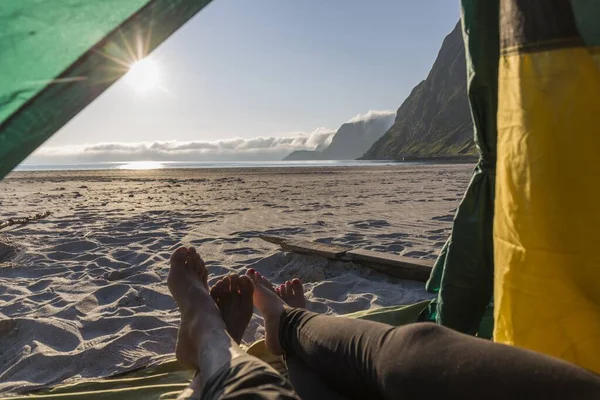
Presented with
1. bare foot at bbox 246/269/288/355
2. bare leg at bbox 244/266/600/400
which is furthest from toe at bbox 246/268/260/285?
bare leg at bbox 244/266/600/400

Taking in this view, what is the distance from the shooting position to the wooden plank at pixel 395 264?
9.07ft

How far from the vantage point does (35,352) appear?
195cm

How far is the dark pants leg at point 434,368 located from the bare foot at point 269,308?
0.53 metres

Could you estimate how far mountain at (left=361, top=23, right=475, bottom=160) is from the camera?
6844 cm

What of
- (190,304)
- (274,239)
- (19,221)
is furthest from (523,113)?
(19,221)

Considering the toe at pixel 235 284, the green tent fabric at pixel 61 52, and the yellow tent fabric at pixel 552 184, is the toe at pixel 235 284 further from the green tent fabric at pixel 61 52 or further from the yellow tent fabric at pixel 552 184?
the yellow tent fabric at pixel 552 184

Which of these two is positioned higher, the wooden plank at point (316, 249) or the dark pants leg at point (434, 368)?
the dark pants leg at point (434, 368)

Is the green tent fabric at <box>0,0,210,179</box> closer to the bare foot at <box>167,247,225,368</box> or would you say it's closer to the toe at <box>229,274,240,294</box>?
the bare foot at <box>167,247,225,368</box>

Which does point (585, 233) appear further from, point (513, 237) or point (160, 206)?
point (160, 206)

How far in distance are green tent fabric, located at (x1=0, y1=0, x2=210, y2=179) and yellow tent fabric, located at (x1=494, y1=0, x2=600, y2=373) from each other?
0.95 meters

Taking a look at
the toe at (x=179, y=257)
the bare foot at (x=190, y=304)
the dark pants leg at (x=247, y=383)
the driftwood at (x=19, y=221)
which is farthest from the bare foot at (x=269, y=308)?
the driftwood at (x=19, y=221)

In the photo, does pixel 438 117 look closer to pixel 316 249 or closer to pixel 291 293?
pixel 316 249

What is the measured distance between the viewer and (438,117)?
75.1 m

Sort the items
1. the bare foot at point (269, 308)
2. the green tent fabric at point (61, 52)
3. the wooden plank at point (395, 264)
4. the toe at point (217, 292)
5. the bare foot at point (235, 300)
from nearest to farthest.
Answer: the green tent fabric at point (61, 52) → the bare foot at point (269, 308) → the bare foot at point (235, 300) → the toe at point (217, 292) → the wooden plank at point (395, 264)
